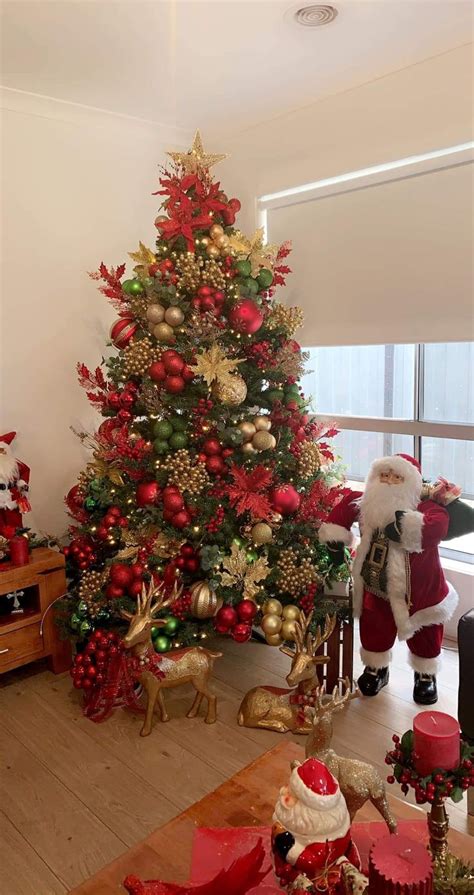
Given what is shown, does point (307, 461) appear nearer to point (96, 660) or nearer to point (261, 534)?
point (261, 534)

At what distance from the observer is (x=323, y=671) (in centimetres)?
252

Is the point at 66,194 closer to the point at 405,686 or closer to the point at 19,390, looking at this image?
the point at 19,390

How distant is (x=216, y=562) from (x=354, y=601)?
0.60m

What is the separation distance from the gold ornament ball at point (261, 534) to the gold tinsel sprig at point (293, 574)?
0.35ft

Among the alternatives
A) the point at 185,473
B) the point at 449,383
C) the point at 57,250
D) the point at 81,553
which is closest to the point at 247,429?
the point at 185,473

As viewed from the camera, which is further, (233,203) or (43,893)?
(233,203)

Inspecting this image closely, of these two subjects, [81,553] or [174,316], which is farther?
[81,553]

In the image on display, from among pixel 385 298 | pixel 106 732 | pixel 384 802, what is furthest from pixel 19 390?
pixel 384 802

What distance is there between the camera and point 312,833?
106cm

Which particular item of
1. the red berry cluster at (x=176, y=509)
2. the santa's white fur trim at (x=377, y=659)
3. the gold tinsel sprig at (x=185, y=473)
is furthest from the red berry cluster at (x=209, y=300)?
the santa's white fur trim at (x=377, y=659)

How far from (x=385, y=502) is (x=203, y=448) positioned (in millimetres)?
724

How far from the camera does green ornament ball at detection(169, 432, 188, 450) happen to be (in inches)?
96.2

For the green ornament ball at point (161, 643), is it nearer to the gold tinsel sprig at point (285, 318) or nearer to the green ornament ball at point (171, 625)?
the green ornament ball at point (171, 625)

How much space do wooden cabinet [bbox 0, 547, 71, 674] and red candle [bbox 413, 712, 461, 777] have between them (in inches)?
73.9
